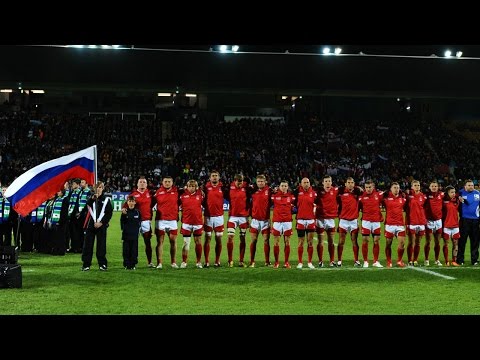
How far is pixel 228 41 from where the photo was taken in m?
7.10

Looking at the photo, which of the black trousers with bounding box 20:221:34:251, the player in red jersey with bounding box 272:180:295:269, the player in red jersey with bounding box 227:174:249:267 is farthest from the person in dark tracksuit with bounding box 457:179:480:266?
the black trousers with bounding box 20:221:34:251

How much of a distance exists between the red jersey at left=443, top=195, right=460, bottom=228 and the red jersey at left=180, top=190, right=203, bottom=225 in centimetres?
530

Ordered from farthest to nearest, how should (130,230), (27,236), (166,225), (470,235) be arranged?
(27,236) → (470,235) → (166,225) → (130,230)

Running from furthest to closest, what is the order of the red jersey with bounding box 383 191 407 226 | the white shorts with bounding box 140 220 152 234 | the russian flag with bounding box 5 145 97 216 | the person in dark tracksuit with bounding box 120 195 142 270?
the red jersey with bounding box 383 191 407 226
the white shorts with bounding box 140 220 152 234
the person in dark tracksuit with bounding box 120 195 142 270
the russian flag with bounding box 5 145 97 216

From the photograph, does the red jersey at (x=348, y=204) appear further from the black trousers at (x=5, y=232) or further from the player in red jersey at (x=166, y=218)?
the black trousers at (x=5, y=232)

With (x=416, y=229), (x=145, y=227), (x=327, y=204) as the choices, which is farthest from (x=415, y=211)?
(x=145, y=227)

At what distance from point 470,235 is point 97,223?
792 cm

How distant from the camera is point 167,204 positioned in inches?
527

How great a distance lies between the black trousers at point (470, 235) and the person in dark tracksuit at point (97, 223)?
753cm

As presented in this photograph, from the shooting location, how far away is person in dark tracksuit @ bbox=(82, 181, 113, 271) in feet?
41.5

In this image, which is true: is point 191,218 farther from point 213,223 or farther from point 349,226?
point 349,226

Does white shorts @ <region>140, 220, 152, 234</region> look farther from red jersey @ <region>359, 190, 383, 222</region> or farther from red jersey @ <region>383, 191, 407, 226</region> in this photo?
red jersey @ <region>383, 191, 407, 226</region>

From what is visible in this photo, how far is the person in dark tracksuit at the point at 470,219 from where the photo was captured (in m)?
14.0
